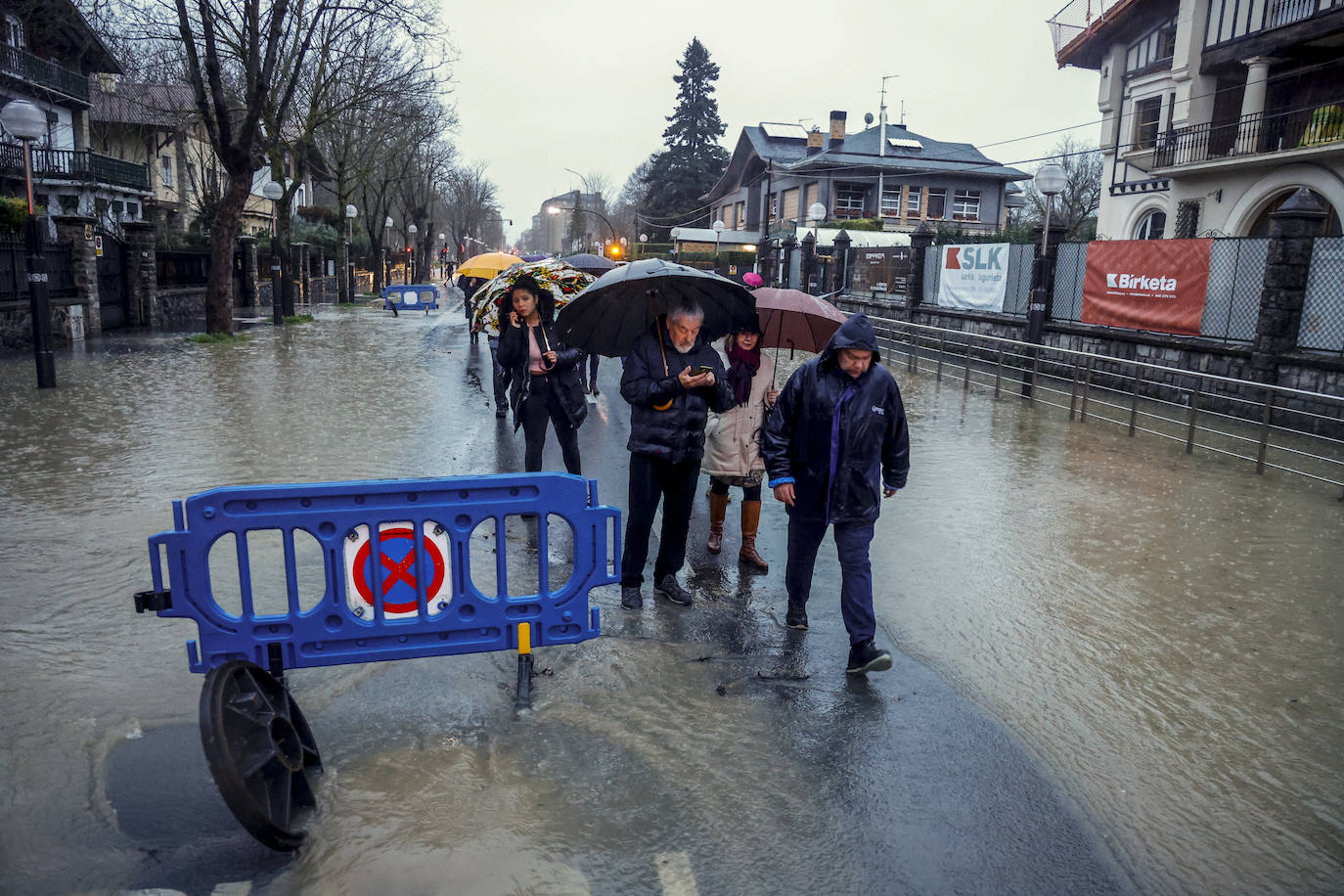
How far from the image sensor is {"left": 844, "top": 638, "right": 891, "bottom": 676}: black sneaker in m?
4.60

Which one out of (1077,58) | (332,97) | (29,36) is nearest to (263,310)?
(332,97)

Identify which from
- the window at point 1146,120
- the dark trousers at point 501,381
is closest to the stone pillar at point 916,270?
the window at point 1146,120

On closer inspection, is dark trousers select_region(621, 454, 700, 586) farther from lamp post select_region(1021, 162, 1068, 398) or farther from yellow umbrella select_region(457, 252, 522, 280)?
yellow umbrella select_region(457, 252, 522, 280)

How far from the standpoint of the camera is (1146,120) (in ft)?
95.9

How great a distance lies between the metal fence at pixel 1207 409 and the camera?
1005cm

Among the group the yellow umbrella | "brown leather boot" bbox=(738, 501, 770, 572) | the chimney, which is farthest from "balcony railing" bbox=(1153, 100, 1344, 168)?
the chimney

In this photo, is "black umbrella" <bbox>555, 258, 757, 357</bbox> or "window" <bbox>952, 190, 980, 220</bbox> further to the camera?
"window" <bbox>952, 190, 980, 220</bbox>

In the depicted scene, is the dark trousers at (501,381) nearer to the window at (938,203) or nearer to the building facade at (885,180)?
the building facade at (885,180)

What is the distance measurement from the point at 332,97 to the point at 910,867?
33966 mm

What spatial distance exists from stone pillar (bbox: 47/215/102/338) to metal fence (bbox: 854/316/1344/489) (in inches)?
680

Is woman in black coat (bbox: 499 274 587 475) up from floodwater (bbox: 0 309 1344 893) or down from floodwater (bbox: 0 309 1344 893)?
up

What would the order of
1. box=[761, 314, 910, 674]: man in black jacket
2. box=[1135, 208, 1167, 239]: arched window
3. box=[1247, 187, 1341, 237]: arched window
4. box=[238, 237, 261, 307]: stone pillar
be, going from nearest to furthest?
1. box=[761, 314, 910, 674]: man in black jacket
2. box=[1247, 187, 1341, 237]: arched window
3. box=[1135, 208, 1167, 239]: arched window
4. box=[238, 237, 261, 307]: stone pillar

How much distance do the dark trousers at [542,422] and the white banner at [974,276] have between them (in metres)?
16.1

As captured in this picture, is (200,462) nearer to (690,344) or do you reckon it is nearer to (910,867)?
(690,344)
